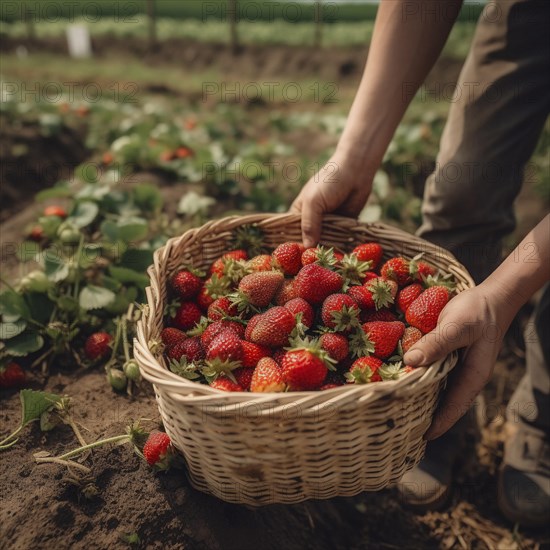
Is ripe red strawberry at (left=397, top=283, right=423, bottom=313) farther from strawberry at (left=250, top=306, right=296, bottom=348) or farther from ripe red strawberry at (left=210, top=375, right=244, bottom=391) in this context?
ripe red strawberry at (left=210, top=375, right=244, bottom=391)

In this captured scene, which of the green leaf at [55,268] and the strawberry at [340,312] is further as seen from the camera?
the green leaf at [55,268]

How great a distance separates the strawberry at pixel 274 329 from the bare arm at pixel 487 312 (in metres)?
0.35

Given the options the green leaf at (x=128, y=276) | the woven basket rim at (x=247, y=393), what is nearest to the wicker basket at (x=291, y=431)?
the woven basket rim at (x=247, y=393)

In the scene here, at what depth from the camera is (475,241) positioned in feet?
7.58

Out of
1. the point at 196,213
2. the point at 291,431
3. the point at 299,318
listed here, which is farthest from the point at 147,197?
the point at 291,431

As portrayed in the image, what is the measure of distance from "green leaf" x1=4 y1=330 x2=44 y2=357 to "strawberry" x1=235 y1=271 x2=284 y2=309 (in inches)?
33.8

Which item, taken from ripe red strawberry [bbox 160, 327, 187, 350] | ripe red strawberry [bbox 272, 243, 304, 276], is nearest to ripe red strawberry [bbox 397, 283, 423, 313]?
ripe red strawberry [bbox 272, 243, 304, 276]

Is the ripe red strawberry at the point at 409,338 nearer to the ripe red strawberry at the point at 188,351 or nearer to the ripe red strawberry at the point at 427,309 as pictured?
the ripe red strawberry at the point at 427,309

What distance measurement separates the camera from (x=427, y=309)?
5.21 ft

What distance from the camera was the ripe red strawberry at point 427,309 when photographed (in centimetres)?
158

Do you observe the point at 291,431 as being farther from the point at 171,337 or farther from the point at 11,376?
the point at 11,376

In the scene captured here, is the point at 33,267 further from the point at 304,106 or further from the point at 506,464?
the point at 304,106

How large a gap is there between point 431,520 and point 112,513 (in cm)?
126

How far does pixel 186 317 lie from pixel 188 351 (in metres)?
0.22
